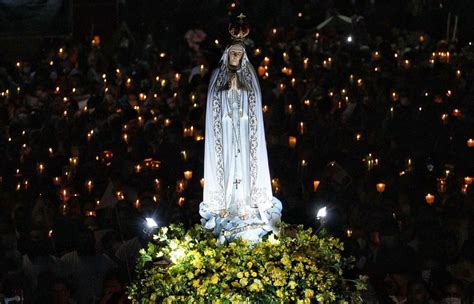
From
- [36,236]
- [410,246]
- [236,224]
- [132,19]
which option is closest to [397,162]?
[410,246]

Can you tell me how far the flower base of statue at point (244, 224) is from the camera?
17.6 metres

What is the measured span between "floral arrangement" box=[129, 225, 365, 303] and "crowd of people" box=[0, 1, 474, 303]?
250cm

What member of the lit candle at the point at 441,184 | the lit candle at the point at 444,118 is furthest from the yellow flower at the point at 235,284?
the lit candle at the point at 444,118

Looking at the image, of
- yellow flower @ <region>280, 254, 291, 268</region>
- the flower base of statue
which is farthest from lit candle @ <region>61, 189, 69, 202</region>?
yellow flower @ <region>280, 254, 291, 268</region>

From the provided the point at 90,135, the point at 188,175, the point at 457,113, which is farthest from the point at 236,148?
the point at 457,113

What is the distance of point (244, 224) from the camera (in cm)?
1761

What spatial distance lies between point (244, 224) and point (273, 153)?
7.13 meters

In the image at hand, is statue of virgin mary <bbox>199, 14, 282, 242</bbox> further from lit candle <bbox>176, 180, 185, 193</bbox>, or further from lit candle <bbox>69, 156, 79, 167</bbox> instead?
lit candle <bbox>69, 156, 79, 167</bbox>

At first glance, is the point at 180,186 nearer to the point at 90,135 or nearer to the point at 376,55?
the point at 90,135

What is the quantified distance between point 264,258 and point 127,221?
21.9ft

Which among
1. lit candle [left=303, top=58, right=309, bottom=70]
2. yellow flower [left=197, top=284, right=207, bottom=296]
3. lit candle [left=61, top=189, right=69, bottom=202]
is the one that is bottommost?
yellow flower [left=197, top=284, right=207, bottom=296]

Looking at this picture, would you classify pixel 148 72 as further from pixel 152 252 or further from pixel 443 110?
pixel 152 252

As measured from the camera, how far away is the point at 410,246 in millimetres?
21547

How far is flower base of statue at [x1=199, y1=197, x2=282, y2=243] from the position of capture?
17594 mm
